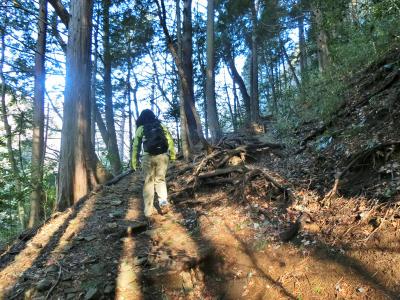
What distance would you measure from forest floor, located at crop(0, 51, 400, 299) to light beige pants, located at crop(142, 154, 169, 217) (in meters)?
0.32

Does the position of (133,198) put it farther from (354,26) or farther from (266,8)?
(266,8)

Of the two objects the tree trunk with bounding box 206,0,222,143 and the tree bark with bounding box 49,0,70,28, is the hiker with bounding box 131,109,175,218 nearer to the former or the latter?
the tree bark with bounding box 49,0,70,28

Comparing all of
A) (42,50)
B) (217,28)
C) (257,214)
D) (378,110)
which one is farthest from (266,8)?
(257,214)

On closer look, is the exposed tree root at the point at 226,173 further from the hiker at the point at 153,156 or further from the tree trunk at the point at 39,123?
the tree trunk at the point at 39,123

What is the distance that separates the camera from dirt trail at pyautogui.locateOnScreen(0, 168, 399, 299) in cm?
407

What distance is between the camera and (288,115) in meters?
12.1

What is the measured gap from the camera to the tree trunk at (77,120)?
8.13m

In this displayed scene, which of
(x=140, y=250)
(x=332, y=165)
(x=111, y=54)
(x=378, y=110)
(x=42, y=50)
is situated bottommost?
(x=140, y=250)

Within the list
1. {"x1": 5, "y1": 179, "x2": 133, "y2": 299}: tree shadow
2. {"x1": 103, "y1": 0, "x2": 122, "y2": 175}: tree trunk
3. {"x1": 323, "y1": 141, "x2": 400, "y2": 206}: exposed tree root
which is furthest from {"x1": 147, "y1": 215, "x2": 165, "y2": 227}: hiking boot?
{"x1": 103, "y1": 0, "x2": 122, "y2": 175}: tree trunk

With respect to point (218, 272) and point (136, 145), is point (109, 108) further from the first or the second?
point (218, 272)

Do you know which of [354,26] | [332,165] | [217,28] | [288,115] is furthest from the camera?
[217,28]

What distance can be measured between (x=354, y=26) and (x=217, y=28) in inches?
456

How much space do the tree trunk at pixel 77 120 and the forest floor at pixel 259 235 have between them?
955mm

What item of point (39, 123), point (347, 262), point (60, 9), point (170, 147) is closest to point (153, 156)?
point (170, 147)
